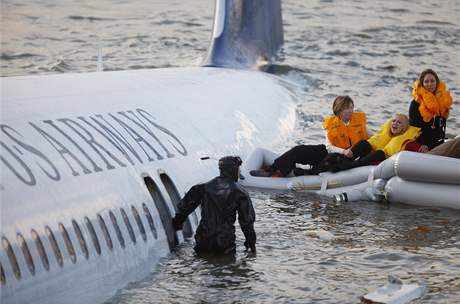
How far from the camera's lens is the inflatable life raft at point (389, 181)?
15188 millimetres

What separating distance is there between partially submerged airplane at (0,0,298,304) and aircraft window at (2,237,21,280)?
0.03 feet

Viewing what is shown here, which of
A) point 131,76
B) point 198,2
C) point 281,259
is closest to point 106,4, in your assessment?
point 198,2

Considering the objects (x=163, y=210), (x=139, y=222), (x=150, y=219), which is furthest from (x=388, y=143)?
(x=139, y=222)

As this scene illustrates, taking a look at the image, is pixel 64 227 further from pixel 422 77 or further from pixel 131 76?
pixel 422 77

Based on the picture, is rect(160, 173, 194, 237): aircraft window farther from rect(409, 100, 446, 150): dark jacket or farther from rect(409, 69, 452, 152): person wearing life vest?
rect(409, 100, 446, 150): dark jacket

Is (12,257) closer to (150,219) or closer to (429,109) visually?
(150,219)

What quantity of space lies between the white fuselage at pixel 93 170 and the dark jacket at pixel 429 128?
8.47ft

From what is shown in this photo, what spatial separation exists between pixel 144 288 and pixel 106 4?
117ft

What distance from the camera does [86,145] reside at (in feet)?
37.6

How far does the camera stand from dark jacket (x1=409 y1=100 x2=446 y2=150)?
16188 mm

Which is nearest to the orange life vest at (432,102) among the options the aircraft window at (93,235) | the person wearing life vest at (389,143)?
the person wearing life vest at (389,143)

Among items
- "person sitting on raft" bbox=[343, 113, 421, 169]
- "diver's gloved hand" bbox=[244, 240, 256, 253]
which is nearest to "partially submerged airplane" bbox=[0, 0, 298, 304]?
"diver's gloved hand" bbox=[244, 240, 256, 253]

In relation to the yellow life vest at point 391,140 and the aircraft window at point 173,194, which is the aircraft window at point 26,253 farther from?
the yellow life vest at point 391,140

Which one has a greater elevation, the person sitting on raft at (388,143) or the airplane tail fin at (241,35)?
the airplane tail fin at (241,35)
